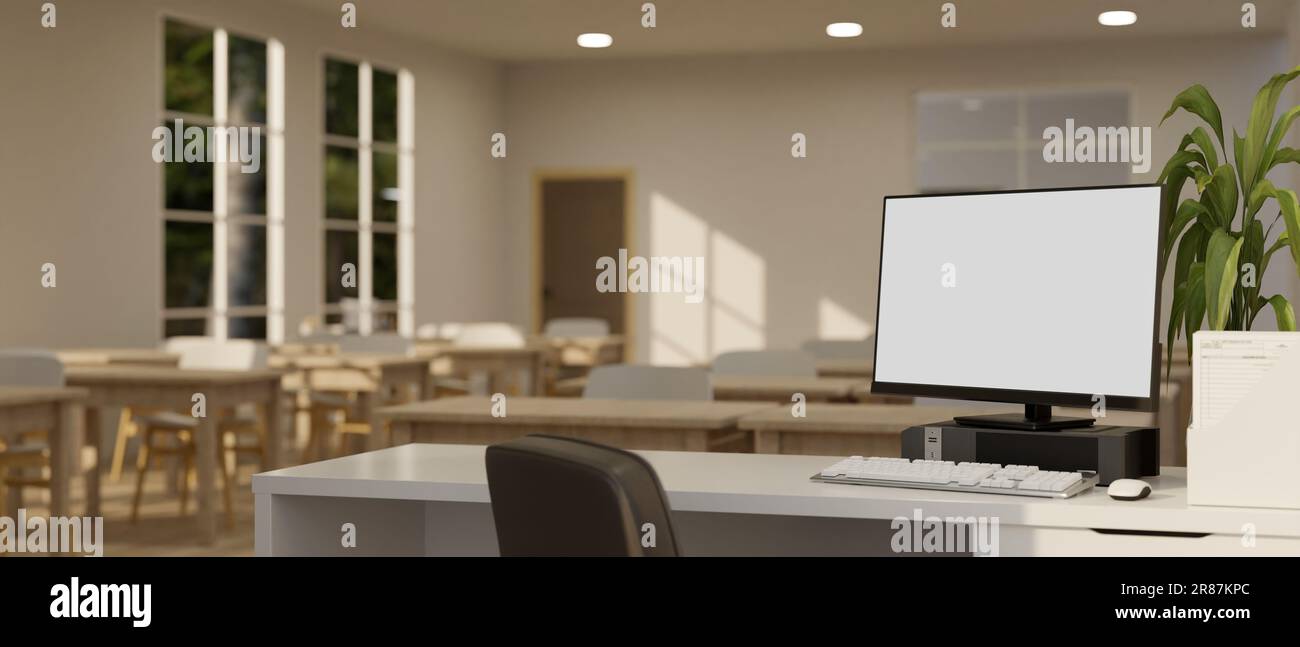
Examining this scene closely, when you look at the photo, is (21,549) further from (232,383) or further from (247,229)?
(247,229)

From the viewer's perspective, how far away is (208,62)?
8.61 meters

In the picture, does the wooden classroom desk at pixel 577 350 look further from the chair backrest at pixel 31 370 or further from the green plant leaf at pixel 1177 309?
the green plant leaf at pixel 1177 309

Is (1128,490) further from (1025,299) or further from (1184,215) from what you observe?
(1184,215)

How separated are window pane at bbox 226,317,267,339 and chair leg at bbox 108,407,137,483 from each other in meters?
1.37

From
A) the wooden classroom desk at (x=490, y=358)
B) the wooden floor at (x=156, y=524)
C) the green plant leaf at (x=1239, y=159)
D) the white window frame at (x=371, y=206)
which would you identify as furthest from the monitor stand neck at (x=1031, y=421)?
the white window frame at (x=371, y=206)

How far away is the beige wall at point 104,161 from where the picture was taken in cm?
734

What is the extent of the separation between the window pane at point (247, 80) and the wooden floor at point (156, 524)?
9.07ft

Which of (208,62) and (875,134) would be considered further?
(875,134)

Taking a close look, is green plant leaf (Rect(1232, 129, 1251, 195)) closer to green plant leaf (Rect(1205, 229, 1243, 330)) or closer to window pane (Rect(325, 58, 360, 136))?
green plant leaf (Rect(1205, 229, 1243, 330))

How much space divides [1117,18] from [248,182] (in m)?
5.97

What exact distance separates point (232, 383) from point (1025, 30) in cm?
692

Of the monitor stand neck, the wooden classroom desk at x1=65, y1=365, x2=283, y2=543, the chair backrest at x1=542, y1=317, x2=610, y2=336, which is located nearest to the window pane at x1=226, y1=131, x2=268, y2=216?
the chair backrest at x1=542, y1=317, x2=610, y2=336

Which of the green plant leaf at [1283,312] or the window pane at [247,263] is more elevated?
the window pane at [247,263]
